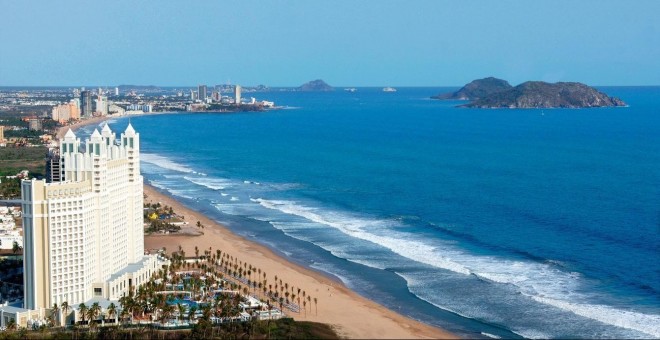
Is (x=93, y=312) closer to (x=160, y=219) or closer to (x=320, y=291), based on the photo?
(x=320, y=291)

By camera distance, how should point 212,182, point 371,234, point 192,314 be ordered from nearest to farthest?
point 192,314 → point 371,234 → point 212,182

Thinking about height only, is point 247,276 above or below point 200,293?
below

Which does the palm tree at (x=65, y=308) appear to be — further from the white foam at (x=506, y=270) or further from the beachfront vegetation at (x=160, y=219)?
the beachfront vegetation at (x=160, y=219)

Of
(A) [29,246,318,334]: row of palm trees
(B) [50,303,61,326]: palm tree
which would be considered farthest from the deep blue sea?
(B) [50,303,61,326]: palm tree

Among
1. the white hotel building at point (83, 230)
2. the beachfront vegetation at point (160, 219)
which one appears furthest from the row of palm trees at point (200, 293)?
the beachfront vegetation at point (160, 219)

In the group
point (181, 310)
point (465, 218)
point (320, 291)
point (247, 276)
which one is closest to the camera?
point (181, 310)

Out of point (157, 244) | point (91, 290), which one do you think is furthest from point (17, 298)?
point (157, 244)

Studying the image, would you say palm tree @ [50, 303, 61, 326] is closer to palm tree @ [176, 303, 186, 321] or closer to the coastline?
palm tree @ [176, 303, 186, 321]

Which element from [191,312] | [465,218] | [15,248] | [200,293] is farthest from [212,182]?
[191,312]
